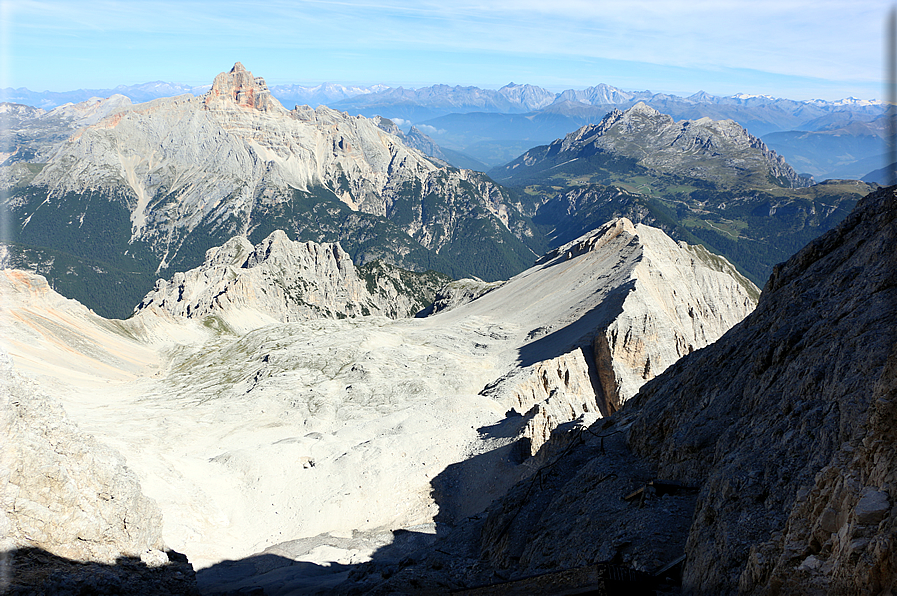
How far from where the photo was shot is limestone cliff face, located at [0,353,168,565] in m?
23.5

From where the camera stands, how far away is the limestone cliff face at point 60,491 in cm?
2347

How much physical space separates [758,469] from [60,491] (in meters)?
29.4

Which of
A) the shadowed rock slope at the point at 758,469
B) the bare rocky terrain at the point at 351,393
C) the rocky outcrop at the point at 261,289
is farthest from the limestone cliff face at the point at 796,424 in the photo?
the rocky outcrop at the point at 261,289

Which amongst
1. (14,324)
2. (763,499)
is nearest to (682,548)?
(763,499)

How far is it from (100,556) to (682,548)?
82.7 feet

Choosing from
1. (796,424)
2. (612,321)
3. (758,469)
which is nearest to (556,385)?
(612,321)

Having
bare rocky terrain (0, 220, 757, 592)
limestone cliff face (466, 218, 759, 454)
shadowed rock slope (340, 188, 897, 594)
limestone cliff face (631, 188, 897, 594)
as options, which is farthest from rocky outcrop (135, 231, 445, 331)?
limestone cliff face (631, 188, 897, 594)

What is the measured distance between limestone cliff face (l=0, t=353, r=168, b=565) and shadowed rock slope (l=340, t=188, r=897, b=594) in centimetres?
1323

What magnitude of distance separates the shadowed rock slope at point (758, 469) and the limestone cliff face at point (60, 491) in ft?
43.4

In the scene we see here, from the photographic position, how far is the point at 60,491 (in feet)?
84.0

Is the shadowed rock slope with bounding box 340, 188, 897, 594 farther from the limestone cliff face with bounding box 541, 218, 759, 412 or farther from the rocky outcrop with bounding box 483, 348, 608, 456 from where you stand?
the limestone cliff face with bounding box 541, 218, 759, 412

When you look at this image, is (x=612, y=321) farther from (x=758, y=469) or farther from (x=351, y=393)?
(x=758, y=469)

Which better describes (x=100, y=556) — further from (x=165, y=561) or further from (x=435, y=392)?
(x=435, y=392)

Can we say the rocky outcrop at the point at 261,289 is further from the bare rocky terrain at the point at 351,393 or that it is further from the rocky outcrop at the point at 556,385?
the rocky outcrop at the point at 556,385
